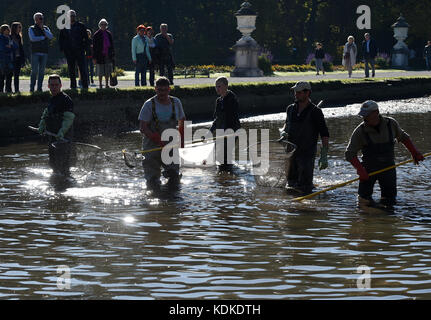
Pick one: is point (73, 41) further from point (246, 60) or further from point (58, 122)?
point (246, 60)

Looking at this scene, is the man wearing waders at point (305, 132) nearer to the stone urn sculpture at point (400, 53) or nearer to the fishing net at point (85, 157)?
the fishing net at point (85, 157)

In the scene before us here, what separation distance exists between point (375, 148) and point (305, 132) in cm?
120

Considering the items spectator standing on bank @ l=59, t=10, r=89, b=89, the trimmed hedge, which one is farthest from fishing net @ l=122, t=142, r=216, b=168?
spectator standing on bank @ l=59, t=10, r=89, b=89

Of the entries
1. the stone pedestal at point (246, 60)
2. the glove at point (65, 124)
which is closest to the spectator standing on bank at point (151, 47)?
the stone pedestal at point (246, 60)

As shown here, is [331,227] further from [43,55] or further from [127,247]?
[43,55]

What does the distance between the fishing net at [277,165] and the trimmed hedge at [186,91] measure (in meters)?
8.29

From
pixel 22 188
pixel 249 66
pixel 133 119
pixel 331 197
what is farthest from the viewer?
pixel 249 66

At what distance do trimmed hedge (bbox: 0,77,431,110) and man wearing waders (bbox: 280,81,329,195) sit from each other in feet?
30.1

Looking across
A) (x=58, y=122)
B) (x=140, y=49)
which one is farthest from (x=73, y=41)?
(x=58, y=122)

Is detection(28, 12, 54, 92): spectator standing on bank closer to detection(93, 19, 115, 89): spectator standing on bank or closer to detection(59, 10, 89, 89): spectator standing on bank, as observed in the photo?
detection(59, 10, 89, 89): spectator standing on bank

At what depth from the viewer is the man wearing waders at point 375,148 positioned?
11.2 m

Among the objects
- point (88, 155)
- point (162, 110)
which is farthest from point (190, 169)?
point (162, 110)

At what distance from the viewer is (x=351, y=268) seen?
8.26 meters

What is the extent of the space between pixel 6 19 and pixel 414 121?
41.5 m
